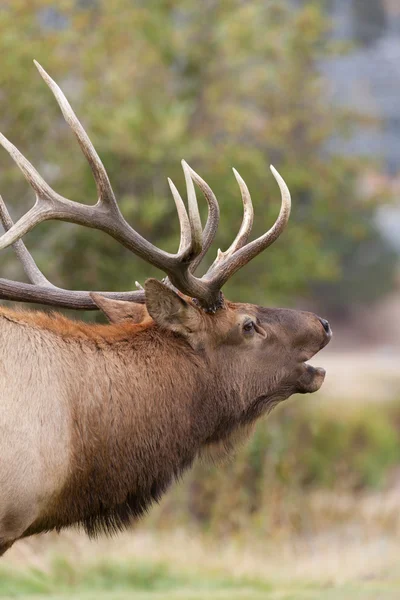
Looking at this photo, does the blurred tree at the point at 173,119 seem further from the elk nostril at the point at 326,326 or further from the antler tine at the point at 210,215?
the elk nostril at the point at 326,326

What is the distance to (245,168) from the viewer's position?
55.1 ft

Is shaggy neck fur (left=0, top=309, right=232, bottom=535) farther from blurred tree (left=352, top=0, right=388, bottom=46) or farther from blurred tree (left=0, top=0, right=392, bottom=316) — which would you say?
blurred tree (left=352, top=0, right=388, bottom=46)

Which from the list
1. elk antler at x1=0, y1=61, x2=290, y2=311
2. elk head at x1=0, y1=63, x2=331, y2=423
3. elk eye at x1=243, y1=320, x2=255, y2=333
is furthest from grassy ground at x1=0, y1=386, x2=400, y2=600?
elk antler at x1=0, y1=61, x2=290, y2=311

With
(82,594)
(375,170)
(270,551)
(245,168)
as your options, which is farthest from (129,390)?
(375,170)

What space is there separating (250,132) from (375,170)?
3.45 metres

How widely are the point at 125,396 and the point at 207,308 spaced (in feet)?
2.02

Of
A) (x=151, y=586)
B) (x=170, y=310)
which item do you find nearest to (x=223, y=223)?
(x=151, y=586)

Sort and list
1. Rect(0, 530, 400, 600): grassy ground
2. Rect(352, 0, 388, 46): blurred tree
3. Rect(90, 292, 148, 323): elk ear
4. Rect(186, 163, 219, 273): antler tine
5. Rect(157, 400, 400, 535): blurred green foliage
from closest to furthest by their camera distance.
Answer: Rect(90, 292, 148, 323): elk ear, Rect(186, 163, 219, 273): antler tine, Rect(0, 530, 400, 600): grassy ground, Rect(157, 400, 400, 535): blurred green foliage, Rect(352, 0, 388, 46): blurred tree

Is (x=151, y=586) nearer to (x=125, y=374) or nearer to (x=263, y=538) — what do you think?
(x=263, y=538)

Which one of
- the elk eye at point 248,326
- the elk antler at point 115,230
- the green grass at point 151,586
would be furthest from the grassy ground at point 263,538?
the elk antler at point 115,230

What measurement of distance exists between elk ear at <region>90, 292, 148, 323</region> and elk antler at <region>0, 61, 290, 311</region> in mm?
144

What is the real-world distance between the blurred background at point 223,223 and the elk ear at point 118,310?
0.82 m

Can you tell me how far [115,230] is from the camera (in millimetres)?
5191

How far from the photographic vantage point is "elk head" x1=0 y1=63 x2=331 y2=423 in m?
5.07
